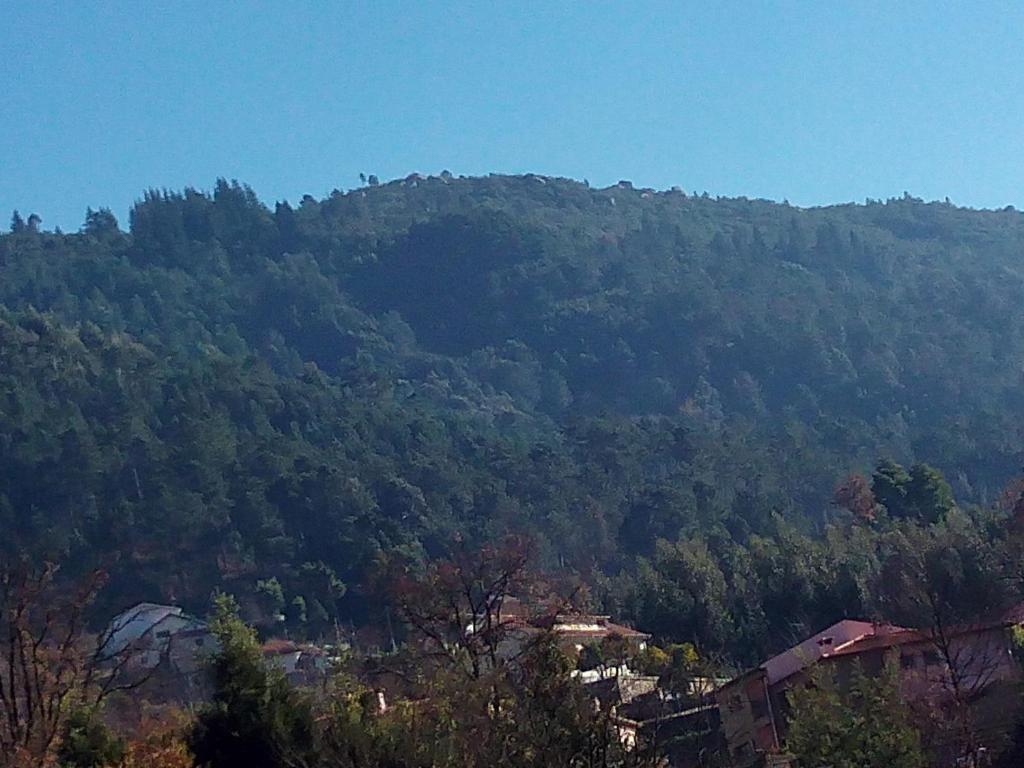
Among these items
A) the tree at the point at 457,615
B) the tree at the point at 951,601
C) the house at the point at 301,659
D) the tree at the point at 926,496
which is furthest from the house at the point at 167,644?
the tree at the point at 926,496

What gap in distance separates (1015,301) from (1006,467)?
40725 mm

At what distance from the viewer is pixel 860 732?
16172mm

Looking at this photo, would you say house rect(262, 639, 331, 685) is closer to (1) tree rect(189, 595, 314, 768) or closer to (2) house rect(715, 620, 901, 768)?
(2) house rect(715, 620, 901, 768)

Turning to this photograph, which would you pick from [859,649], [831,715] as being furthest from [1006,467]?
[831,715]

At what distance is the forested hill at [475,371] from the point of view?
69.5m

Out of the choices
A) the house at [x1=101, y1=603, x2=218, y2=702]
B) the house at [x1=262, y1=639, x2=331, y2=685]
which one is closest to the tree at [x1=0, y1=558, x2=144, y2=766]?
the house at [x1=101, y1=603, x2=218, y2=702]

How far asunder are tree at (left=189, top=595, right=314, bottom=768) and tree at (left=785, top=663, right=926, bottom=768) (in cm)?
537

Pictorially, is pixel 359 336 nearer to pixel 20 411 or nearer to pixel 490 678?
pixel 20 411

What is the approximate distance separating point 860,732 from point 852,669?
11439mm

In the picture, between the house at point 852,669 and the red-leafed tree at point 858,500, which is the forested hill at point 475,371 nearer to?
the red-leafed tree at point 858,500

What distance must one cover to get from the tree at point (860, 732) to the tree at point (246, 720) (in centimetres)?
537

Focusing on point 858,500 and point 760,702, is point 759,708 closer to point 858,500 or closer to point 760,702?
point 760,702

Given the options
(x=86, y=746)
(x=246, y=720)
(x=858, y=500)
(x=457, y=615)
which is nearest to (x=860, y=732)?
(x=246, y=720)

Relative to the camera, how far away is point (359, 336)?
129 metres
